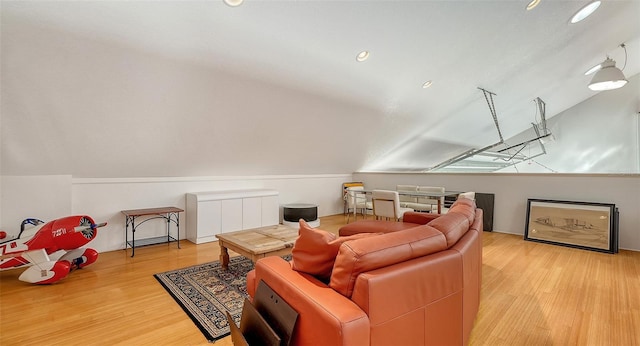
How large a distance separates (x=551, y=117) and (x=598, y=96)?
0.94m

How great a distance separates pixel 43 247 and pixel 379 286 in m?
3.47

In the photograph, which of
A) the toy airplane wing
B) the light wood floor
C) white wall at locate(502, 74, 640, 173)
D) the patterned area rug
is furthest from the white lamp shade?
the toy airplane wing

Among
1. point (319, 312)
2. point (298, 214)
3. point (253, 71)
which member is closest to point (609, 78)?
point (253, 71)

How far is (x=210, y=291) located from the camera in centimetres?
260

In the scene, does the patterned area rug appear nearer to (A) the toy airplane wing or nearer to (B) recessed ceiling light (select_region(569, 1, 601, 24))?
(A) the toy airplane wing

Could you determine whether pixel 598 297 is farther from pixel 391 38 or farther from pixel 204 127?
pixel 204 127

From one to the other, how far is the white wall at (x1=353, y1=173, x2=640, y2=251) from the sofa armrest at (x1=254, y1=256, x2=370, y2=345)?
185 inches

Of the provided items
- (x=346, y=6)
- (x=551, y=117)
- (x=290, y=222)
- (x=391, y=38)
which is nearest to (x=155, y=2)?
(x=346, y=6)

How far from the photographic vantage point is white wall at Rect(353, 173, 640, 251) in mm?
3787

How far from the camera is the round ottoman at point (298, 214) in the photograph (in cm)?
529

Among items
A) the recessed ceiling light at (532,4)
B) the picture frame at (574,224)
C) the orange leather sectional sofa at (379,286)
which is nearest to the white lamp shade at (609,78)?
the picture frame at (574,224)

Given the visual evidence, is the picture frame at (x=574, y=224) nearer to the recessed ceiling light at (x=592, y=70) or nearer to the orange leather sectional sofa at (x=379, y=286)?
the recessed ceiling light at (x=592, y=70)

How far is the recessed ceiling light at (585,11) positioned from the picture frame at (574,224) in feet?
8.19

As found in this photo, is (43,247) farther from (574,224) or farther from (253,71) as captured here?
(574,224)
